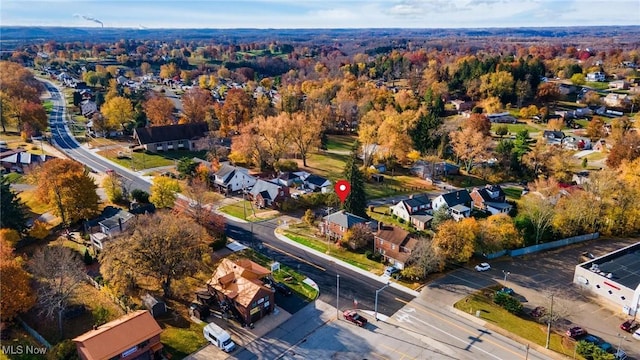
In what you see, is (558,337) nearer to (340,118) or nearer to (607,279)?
(607,279)

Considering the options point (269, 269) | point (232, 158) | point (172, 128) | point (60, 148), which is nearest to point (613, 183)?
point (269, 269)

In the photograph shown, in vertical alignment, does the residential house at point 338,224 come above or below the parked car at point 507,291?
above

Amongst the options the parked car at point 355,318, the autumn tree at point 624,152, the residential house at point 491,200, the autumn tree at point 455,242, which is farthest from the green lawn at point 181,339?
the autumn tree at point 624,152

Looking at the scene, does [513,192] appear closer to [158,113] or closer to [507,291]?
[507,291]

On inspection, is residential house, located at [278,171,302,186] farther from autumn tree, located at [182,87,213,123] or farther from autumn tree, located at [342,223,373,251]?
autumn tree, located at [182,87,213,123]

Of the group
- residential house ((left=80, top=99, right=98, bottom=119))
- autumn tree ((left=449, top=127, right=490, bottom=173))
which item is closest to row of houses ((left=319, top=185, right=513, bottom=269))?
autumn tree ((left=449, top=127, right=490, bottom=173))

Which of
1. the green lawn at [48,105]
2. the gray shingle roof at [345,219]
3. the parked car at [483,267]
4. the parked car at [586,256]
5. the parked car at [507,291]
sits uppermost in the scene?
the green lawn at [48,105]

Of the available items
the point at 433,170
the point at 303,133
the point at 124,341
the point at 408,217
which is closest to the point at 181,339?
the point at 124,341

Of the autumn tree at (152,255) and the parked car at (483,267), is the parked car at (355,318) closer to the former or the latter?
the autumn tree at (152,255)
